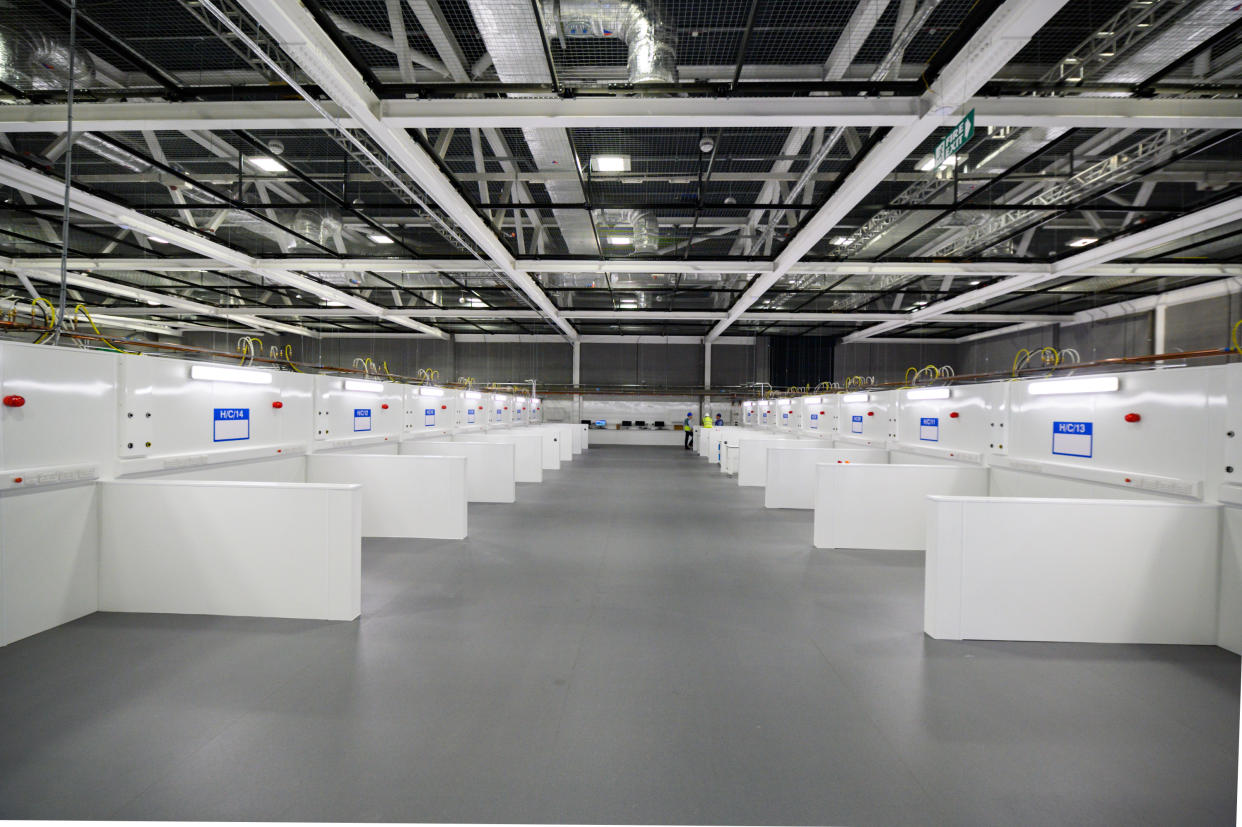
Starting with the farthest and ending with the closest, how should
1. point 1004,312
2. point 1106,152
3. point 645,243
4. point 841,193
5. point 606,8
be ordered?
point 1004,312 → point 645,243 → point 841,193 → point 1106,152 → point 606,8

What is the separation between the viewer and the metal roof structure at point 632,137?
3525 millimetres

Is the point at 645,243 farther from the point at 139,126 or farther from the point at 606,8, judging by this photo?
the point at 139,126

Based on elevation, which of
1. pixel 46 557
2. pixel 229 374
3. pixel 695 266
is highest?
pixel 695 266

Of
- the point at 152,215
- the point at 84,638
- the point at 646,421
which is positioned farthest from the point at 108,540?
the point at 646,421

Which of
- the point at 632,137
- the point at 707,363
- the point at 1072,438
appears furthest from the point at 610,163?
the point at 707,363

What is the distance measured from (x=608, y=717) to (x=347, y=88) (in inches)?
166

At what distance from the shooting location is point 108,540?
10.3ft

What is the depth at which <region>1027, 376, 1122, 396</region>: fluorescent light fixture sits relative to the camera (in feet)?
11.7

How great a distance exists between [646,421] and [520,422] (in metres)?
4.99

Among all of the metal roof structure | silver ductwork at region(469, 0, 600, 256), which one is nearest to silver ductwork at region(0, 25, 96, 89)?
the metal roof structure

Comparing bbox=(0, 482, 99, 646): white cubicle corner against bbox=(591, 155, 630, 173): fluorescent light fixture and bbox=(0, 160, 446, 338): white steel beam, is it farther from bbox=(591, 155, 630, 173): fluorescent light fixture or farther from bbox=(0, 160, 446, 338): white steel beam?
bbox=(591, 155, 630, 173): fluorescent light fixture

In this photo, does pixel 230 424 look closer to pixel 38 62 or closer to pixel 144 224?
pixel 38 62

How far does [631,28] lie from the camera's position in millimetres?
3486

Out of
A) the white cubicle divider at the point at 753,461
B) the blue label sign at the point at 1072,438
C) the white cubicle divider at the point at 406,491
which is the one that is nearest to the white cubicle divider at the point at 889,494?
the blue label sign at the point at 1072,438
